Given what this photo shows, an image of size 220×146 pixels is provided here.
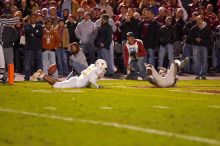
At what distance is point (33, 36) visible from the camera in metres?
26.2

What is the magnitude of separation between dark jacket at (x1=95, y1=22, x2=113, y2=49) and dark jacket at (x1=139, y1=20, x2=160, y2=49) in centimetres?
128

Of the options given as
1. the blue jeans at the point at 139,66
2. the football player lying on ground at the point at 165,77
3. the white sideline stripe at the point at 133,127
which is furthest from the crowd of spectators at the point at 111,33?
the white sideline stripe at the point at 133,127

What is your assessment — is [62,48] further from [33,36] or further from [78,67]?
[78,67]

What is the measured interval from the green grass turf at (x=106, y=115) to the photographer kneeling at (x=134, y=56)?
18.3 feet

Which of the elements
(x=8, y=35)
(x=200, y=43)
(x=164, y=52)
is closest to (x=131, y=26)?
(x=164, y=52)

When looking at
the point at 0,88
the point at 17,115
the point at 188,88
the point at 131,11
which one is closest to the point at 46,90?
the point at 0,88

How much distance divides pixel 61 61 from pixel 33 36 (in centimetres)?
251

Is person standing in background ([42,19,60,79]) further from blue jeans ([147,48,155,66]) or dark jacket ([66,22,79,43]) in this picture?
blue jeans ([147,48,155,66])

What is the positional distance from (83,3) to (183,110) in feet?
50.5

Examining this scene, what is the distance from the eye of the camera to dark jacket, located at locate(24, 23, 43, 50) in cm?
2611

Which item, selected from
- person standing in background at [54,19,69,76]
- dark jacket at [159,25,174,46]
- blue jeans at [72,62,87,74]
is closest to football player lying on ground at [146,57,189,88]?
blue jeans at [72,62,87,74]

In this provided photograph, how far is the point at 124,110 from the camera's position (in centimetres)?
1455

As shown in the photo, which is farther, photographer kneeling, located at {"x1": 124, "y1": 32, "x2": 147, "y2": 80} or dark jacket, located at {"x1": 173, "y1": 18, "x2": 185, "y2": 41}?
dark jacket, located at {"x1": 173, "y1": 18, "x2": 185, "y2": 41}

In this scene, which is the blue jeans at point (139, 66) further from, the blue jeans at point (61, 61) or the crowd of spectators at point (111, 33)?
the blue jeans at point (61, 61)
